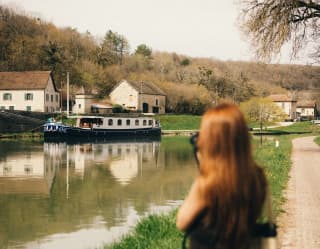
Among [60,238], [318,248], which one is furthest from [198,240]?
[60,238]

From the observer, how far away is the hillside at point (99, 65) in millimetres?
76812

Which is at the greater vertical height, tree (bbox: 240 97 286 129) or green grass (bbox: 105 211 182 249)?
tree (bbox: 240 97 286 129)

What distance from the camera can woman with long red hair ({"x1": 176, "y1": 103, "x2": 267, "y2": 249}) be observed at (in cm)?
289

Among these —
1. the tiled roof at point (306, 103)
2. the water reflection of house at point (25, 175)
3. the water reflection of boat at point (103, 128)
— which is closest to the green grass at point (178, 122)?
the water reflection of boat at point (103, 128)

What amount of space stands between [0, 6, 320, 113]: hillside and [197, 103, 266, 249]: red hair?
57417 mm

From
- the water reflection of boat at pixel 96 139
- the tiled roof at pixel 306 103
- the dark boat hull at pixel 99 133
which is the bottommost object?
the water reflection of boat at pixel 96 139

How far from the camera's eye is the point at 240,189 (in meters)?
2.94

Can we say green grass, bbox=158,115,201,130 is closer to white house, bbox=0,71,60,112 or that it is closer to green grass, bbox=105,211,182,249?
white house, bbox=0,71,60,112

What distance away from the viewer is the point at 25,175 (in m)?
19.7

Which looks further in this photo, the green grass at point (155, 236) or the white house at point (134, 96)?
the white house at point (134, 96)

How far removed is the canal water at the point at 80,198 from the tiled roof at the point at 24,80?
3822 centimetres

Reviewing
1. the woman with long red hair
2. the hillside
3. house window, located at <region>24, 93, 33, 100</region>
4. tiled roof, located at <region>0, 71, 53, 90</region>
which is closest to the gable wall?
the hillside

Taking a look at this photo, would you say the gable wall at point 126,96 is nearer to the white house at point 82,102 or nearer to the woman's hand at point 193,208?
the white house at point 82,102

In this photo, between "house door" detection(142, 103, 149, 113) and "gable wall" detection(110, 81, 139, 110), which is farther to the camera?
"house door" detection(142, 103, 149, 113)
